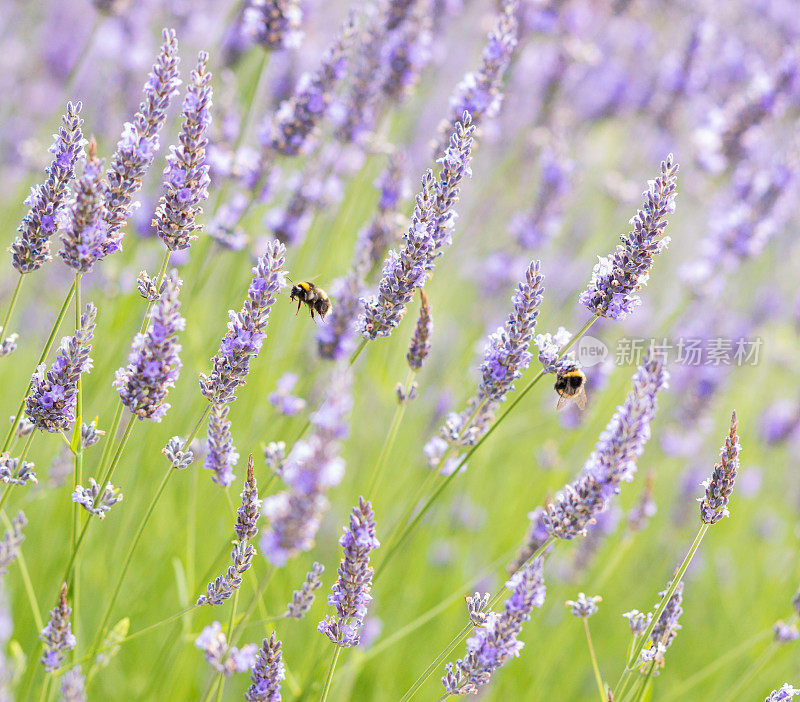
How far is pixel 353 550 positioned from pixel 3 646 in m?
1.79

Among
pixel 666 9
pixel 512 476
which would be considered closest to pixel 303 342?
pixel 512 476

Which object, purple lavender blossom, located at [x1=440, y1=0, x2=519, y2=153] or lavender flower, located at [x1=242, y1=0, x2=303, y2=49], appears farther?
lavender flower, located at [x1=242, y1=0, x2=303, y2=49]

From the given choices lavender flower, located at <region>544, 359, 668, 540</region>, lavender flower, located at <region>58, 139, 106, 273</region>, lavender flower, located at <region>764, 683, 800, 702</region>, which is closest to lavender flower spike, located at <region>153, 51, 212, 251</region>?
lavender flower, located at <region>58, 139, 106, 273</region>

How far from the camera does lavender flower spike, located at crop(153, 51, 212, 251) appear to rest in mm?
1524

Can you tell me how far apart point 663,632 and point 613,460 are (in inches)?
17.0

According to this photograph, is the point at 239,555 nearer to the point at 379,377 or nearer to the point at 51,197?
the point at 51,197

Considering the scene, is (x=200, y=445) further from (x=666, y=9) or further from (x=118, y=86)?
(x=666, y=9)

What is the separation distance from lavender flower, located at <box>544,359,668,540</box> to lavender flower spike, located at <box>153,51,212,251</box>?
944 millimetres

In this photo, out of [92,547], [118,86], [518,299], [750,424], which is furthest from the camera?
[750,424]

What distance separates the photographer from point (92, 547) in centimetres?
297

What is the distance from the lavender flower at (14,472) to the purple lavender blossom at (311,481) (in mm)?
607

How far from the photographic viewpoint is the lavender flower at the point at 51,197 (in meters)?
1.47

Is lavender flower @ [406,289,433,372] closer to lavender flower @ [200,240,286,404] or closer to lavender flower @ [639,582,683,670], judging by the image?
lavender flower @ [200,240,286,404]

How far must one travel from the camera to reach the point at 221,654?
1568 millimetres
